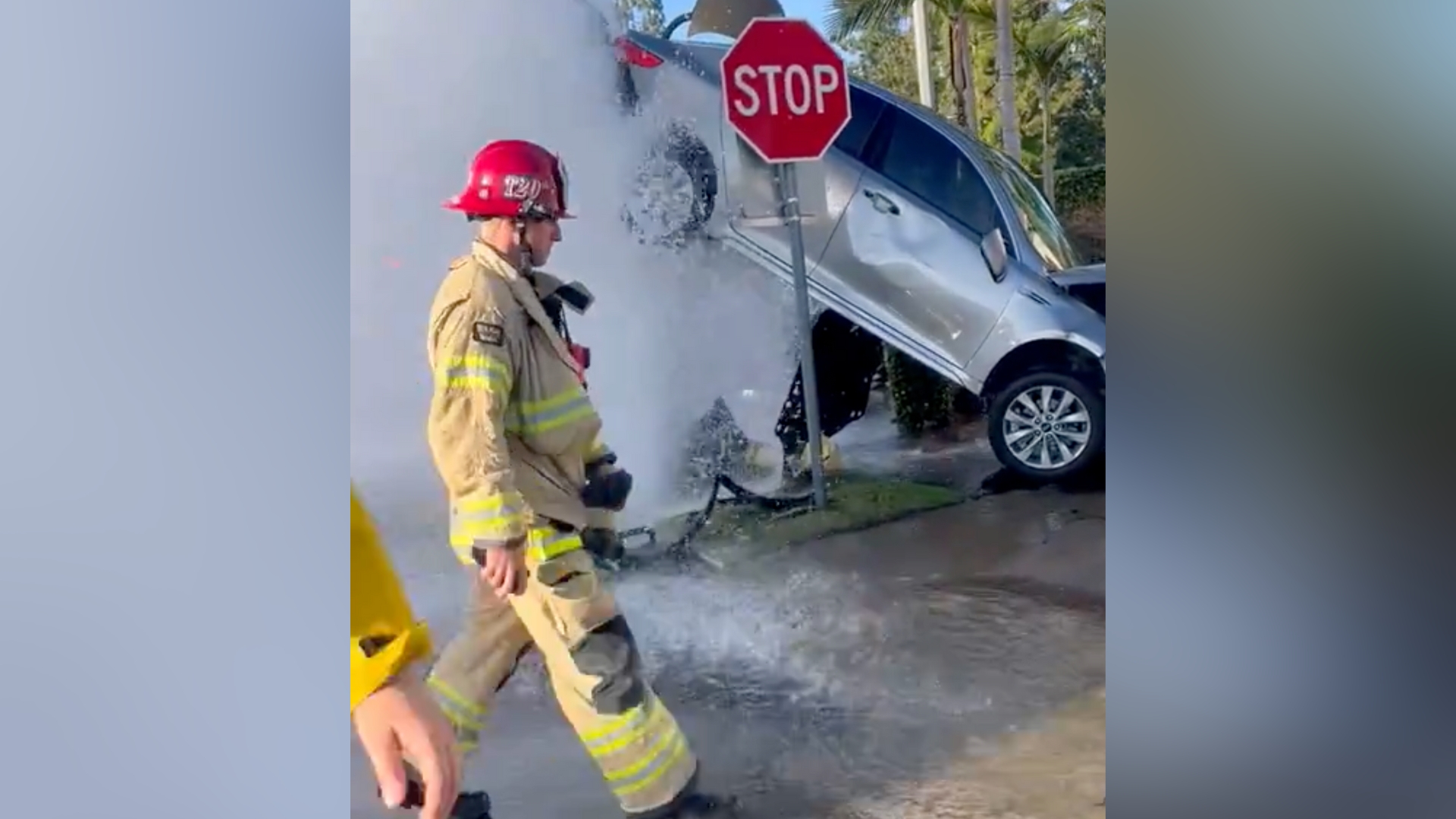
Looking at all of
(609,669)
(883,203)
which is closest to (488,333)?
(609,669)

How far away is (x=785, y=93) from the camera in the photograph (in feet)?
9.73

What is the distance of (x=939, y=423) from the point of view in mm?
3014

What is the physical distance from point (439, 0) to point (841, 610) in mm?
1590

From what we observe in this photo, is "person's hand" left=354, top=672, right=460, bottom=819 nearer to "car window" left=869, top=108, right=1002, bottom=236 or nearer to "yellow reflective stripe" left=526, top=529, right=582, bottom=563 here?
"yellow reflective stripe" left=526, top=529, right=582, bottom=563

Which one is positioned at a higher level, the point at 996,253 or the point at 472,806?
the point at 996,253

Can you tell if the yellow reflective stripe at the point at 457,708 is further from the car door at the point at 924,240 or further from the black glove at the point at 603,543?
the car door at the point at 924,240

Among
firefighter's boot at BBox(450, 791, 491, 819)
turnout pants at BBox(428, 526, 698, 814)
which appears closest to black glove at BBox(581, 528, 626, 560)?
turnout pants at BBox(428, 526, 698, 814)

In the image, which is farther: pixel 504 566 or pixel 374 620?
pixel 374 620

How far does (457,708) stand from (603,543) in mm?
487

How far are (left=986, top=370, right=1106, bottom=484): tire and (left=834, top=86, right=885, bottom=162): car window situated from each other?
0.61 m

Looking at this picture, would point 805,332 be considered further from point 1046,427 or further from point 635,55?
point 635,55

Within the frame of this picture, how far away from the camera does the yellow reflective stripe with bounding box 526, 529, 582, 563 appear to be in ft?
9.93
